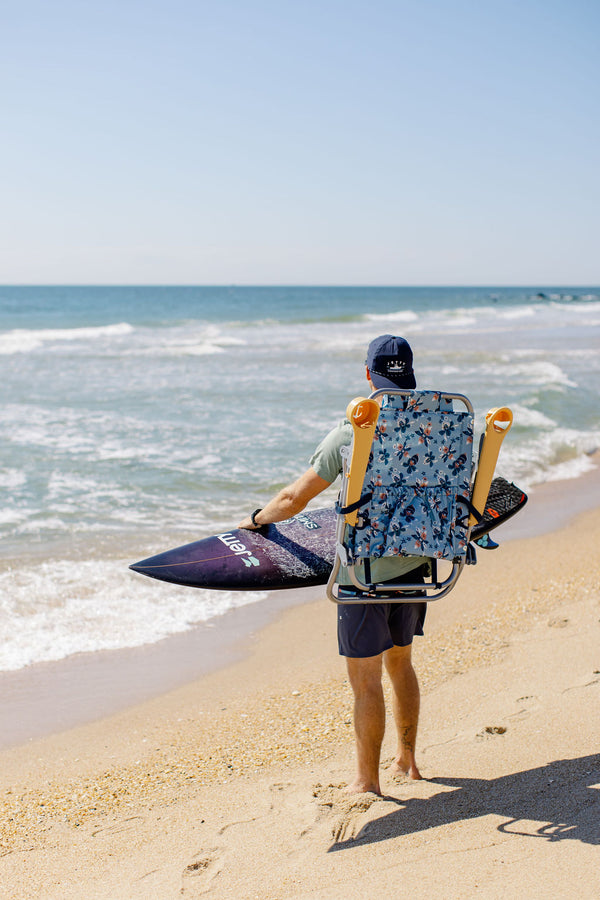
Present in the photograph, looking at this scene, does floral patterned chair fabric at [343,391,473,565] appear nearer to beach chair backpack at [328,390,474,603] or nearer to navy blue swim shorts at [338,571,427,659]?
beach chair backpack at [328,390,474,603]

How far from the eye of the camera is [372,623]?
2885 mm

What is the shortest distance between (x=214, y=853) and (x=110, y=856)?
0.38 metres

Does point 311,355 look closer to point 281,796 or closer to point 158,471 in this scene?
point 158,471

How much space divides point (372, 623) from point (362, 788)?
2.22 feet

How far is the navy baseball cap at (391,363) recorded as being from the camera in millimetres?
2840

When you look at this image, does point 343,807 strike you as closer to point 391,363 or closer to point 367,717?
point 367,717

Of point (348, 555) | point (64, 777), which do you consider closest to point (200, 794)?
point (64, 777)

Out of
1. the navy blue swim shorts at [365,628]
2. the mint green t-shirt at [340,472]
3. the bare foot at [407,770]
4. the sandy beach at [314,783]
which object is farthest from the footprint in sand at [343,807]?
the mint green t-shirt at [340,472]

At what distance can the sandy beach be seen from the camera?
2502mm

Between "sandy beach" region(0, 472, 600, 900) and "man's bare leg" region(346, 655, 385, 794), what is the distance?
0.07m

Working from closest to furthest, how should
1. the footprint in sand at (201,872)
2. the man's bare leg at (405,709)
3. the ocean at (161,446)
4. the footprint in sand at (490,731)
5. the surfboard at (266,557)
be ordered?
the footprint in sand at (201,872), the man's bare leg at (405,709), the footprint in sand at (490,731), the surfboard at (266,557), the ocean at (161,446)

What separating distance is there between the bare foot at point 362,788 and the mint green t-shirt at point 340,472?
82 centimetres

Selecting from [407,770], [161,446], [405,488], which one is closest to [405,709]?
[407,770]

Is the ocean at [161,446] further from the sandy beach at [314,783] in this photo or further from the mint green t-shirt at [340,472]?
the mint green t-shirt at [340,472]
